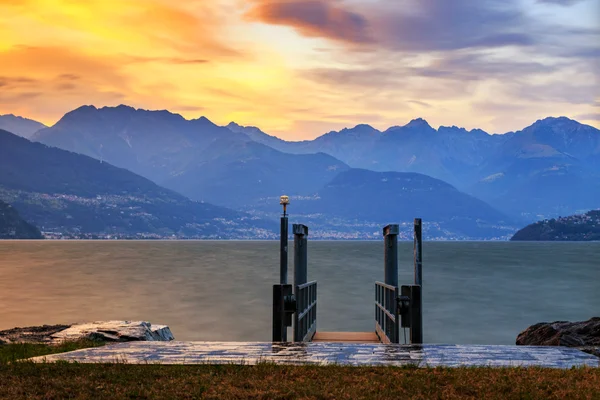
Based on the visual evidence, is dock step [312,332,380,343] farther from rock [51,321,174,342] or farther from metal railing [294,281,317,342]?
rock [51,321,174,342]

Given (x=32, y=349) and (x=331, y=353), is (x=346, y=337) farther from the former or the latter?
(x=32, y=349)

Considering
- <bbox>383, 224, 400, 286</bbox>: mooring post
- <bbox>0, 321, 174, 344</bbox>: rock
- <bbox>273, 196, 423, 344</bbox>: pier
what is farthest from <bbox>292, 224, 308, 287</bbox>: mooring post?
<bbox>0, 321, 174, 344</bbox>: rock

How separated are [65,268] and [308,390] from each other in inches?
5386

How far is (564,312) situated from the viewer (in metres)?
71.8

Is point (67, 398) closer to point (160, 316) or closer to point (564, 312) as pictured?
point (160, 316)

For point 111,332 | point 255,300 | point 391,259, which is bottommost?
point 255,300

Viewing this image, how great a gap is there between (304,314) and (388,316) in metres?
2.77

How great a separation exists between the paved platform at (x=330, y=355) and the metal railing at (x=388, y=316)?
4248 mm

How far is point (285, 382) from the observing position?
11.4 meters

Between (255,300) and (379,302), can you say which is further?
(255,300)

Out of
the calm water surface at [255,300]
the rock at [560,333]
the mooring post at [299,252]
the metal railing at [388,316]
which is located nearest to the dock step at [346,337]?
the metal railing at [388,316]

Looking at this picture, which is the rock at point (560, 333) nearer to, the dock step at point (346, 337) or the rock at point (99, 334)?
the dock step at point (346, 337)

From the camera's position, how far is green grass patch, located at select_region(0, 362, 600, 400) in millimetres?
10695

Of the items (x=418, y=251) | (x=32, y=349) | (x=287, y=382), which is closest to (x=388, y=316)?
(x=418, y=251)
